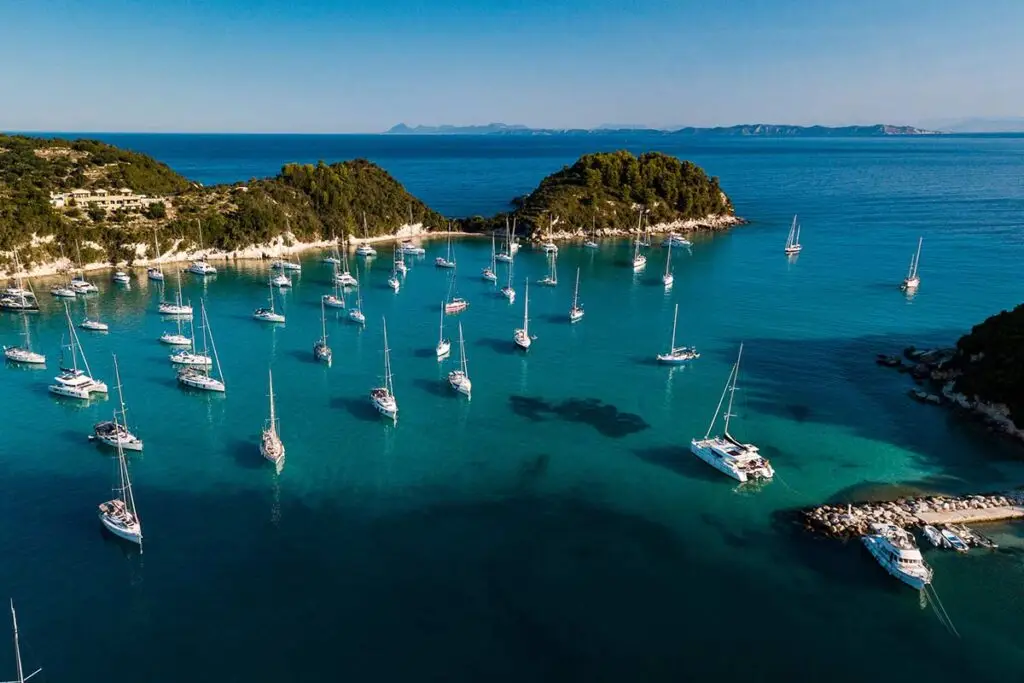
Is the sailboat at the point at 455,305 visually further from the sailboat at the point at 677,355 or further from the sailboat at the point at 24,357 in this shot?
the sailboat at the point at 24,357

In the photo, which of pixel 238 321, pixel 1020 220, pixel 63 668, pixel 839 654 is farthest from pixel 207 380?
pixel 1020 220

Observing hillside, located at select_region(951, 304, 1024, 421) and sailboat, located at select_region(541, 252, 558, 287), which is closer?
hillside, located at select_region(951, 304, 1024, 421)

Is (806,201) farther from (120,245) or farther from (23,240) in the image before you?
(23,240)

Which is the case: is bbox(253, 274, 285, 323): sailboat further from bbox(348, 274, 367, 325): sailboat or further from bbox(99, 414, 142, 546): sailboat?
bbox(99, 414, 142, 546): sailboat

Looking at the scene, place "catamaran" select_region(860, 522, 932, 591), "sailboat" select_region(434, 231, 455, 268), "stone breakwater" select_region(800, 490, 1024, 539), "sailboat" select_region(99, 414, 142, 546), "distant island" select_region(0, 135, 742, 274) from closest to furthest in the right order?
"catamaran" select_region(860, 522, 932, 591) < "sailboat" select_region(99, 414, 142, 546) < "stone breakwater" select_region(800, 490, 1024, 539) < "distant island" select_region(0, 135, 742, 274) < "sailboat" select_region(434, 231, 455, 268)

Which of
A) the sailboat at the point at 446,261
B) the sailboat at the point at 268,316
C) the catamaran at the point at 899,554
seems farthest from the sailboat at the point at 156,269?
the catamaran at the point at 899,554

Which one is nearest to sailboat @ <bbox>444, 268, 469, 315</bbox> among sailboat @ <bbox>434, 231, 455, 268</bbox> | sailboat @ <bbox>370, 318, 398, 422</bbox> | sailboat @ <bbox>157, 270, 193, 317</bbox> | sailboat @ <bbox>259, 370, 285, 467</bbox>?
sailboat @ <bbox>434, 231, 455, 268</bbox>

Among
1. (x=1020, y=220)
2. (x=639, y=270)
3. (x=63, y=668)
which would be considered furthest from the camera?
(x=1020, y=220)

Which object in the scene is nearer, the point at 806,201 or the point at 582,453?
the point at 582,453
